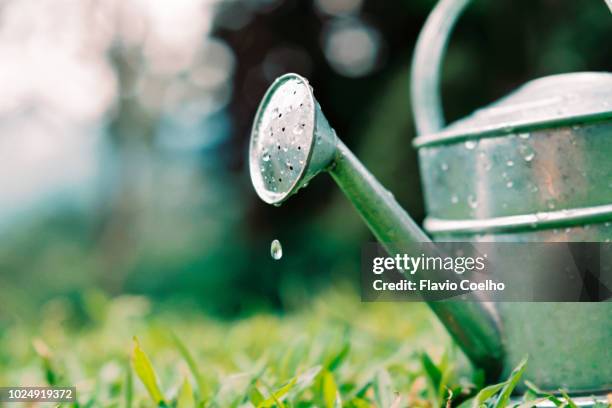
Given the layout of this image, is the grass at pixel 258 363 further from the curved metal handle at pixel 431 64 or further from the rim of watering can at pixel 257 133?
the curved metal handle at pixel 431 64

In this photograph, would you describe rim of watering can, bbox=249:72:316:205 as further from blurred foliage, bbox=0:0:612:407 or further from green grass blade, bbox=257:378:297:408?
blurred foliage, bbox=0:0:612:407

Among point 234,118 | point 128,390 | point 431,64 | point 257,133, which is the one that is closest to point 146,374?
point 128,390

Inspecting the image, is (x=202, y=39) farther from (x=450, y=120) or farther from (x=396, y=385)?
(x=396, y=385)

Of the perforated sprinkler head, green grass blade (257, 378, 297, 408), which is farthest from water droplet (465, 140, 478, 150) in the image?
green grass blade (257, 378, 297, 408)

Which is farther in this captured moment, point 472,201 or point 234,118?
point 234,118

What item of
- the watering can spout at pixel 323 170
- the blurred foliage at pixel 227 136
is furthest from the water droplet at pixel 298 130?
the blurred foliage at pixel 227 136

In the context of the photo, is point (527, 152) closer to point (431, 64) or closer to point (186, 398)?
point (431, 64)

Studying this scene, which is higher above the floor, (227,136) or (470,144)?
(227,136)
